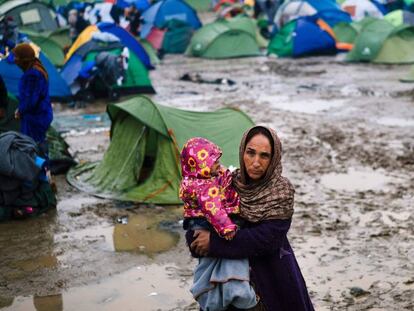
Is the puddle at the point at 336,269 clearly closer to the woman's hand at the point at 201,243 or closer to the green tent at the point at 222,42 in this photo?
the woman's hand at the point at 201,243

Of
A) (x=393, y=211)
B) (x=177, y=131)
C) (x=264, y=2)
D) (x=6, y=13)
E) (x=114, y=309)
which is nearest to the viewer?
(x=114, y=309)

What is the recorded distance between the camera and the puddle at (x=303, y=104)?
1432 cm

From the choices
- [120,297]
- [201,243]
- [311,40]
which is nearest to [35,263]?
[120,297]

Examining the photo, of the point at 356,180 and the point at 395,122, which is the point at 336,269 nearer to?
the point at 356,180

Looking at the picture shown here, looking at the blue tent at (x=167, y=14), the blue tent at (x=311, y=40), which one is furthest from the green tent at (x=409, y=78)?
the blue tent at (x=167, y=14)

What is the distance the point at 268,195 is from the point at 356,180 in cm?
632

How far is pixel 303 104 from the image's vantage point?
1492 cm

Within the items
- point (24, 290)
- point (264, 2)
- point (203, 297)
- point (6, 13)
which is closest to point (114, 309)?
Answer: point (24, 290)

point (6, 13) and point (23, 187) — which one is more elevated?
point (6, 13)

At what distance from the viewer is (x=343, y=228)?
7441mm

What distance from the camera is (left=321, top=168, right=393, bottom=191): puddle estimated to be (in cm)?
895

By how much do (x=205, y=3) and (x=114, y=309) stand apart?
3264cm

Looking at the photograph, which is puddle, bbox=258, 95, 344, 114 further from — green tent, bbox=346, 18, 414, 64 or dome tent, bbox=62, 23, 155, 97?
green tent, bbox=346, 18, 414, 64

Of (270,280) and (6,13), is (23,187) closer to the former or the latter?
(270,280)
